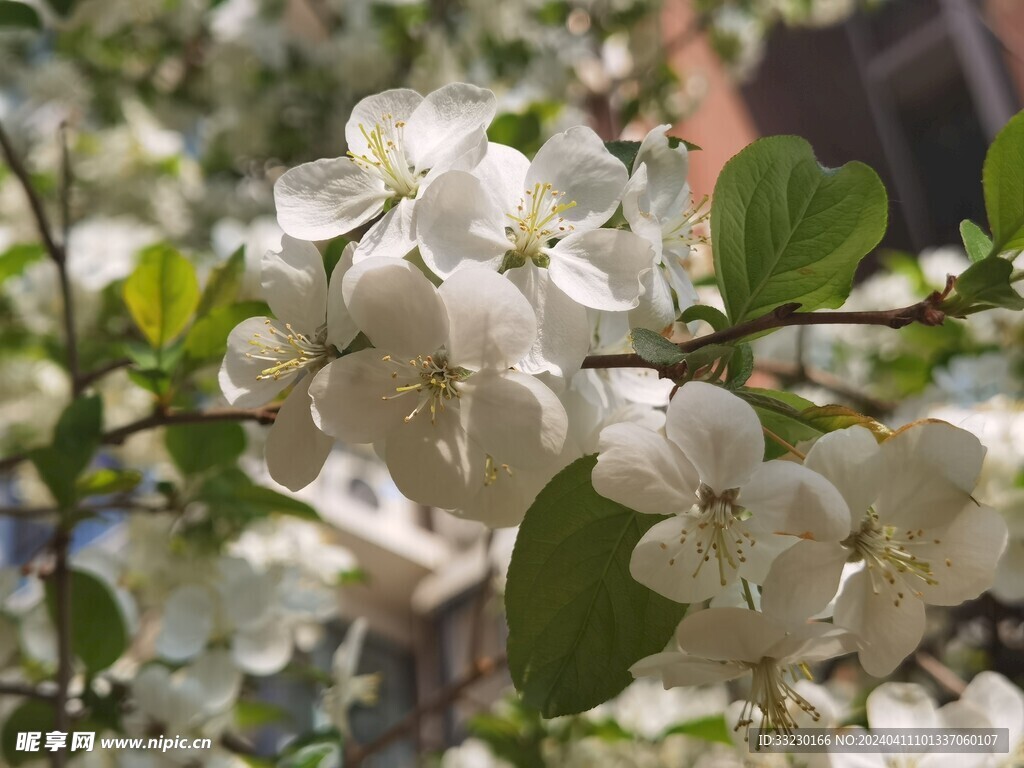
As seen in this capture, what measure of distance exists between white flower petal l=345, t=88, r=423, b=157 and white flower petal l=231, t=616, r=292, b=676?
69 cm

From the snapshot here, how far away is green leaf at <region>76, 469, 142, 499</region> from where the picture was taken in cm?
87

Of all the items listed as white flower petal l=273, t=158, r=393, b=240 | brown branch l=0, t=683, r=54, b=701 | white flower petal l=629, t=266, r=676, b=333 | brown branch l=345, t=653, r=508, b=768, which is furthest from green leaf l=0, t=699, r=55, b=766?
white flower petal l=629, t=266, r=676, b=333

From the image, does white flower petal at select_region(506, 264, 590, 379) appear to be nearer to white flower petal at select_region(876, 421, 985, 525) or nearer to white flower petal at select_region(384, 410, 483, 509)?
white flower petal at select_region(384, 410, 483, 509)

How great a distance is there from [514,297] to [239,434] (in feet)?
2.00

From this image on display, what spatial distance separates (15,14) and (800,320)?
70 cm

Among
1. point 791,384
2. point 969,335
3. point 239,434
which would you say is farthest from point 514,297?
point 969,335

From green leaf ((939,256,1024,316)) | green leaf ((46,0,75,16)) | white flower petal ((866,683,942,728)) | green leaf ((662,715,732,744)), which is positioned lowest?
green leaf ((662,715,732,744))

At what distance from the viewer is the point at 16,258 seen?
134 centimetres

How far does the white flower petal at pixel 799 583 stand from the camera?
0.46 m

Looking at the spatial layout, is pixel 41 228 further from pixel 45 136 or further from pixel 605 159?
pixel 45 136

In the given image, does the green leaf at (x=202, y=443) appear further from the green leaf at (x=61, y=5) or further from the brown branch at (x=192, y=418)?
the green leaf at (x=61, y=5)

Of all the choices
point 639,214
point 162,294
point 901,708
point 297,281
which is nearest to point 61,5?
point 162,294

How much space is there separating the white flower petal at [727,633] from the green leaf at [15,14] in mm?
732

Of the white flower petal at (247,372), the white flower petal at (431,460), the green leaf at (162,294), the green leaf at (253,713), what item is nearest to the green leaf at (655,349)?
the white flower petal at (431,460)
